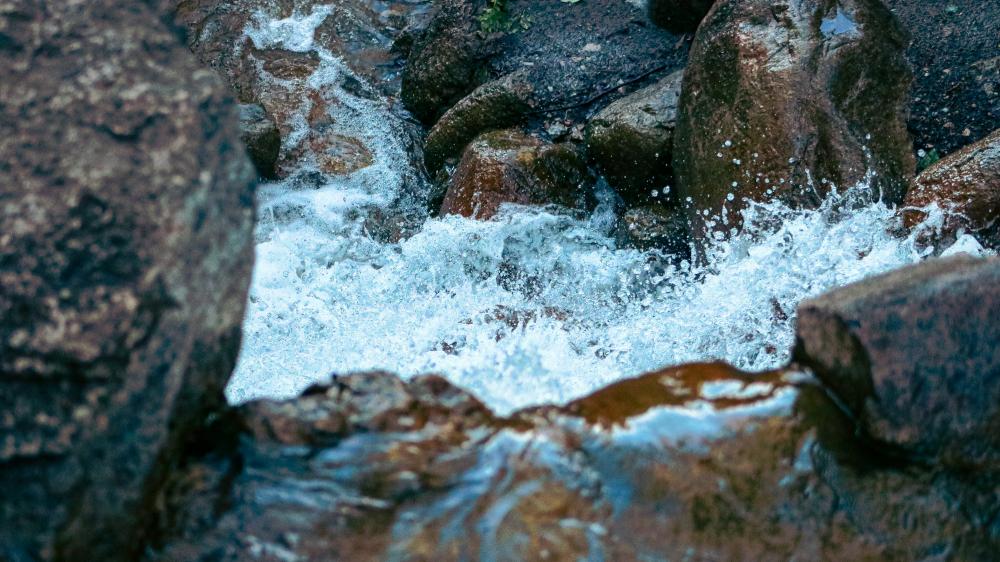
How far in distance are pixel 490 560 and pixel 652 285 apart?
280 cm

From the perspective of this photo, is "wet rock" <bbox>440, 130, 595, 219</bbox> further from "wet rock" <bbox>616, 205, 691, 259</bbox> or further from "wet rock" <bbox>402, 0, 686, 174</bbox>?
"wet rock" <bbox>402, 0, 686, 174</bbox>

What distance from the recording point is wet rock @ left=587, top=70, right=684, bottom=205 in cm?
484

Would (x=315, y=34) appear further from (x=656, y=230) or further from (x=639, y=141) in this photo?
(x=656, y=230)

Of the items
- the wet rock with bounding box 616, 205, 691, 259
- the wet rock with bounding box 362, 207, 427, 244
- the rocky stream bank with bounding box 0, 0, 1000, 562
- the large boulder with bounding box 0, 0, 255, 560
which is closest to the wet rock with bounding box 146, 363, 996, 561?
the rocky stream bank with bounding box 0, 0, 1000, 562

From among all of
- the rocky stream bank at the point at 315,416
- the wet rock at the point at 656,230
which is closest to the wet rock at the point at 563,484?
the rocky stream bank at the point at 315,416

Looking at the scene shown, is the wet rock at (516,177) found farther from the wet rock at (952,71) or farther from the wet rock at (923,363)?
the wet rock at (923,363)

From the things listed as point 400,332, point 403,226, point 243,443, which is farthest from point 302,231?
point 243,443

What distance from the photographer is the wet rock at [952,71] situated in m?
4.54

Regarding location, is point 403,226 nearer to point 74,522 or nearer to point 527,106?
point 527,106

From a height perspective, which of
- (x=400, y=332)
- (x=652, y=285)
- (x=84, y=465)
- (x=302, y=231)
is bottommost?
(x=302, y=231)

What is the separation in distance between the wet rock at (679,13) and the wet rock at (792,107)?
1.22 metres

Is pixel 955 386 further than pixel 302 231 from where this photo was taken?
No

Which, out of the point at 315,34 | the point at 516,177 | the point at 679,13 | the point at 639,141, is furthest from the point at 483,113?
the point at 315,34

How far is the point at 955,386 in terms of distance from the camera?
84.7 inches
